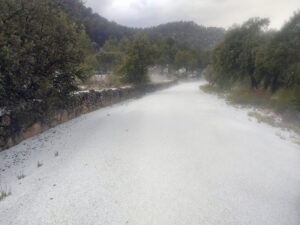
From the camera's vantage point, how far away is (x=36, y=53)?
7.05 metres

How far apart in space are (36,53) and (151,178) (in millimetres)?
5924

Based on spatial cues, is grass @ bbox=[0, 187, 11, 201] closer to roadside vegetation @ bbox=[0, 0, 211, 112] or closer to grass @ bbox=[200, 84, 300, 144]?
roadside vegetation @ bbox=[0, 0, 211, 112]

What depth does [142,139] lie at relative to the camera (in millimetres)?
7027

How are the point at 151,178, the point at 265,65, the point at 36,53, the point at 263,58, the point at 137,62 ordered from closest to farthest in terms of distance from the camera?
the point at 151,178
the point at 36,53
the point at 265,65
the point at 263,58
the point at 137,62

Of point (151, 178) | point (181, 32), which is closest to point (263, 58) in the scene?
point (151, 178)

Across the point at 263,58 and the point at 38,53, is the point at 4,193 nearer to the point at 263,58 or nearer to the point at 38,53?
the point at 38,53

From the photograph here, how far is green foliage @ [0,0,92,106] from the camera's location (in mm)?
5930

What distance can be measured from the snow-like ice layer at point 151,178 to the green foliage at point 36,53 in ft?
5.84

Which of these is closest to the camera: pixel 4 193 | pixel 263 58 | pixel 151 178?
pixel 4 193

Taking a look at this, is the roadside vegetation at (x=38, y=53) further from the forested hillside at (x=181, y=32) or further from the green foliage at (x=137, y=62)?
the forested hillside at (x=181, y=32)

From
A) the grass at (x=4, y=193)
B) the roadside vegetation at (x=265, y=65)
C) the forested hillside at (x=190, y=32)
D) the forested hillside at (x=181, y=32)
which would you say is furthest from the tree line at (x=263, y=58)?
the forested hillside at (x=190, y=32)

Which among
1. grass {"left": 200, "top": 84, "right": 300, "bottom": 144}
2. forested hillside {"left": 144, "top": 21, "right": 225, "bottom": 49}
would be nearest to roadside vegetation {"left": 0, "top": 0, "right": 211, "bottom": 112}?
grass {"left": 200, "top": 84, "right": 300, "bottom": 144}

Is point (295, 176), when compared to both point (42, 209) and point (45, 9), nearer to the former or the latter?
point (42, 209)

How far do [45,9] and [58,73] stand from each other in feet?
7.61
